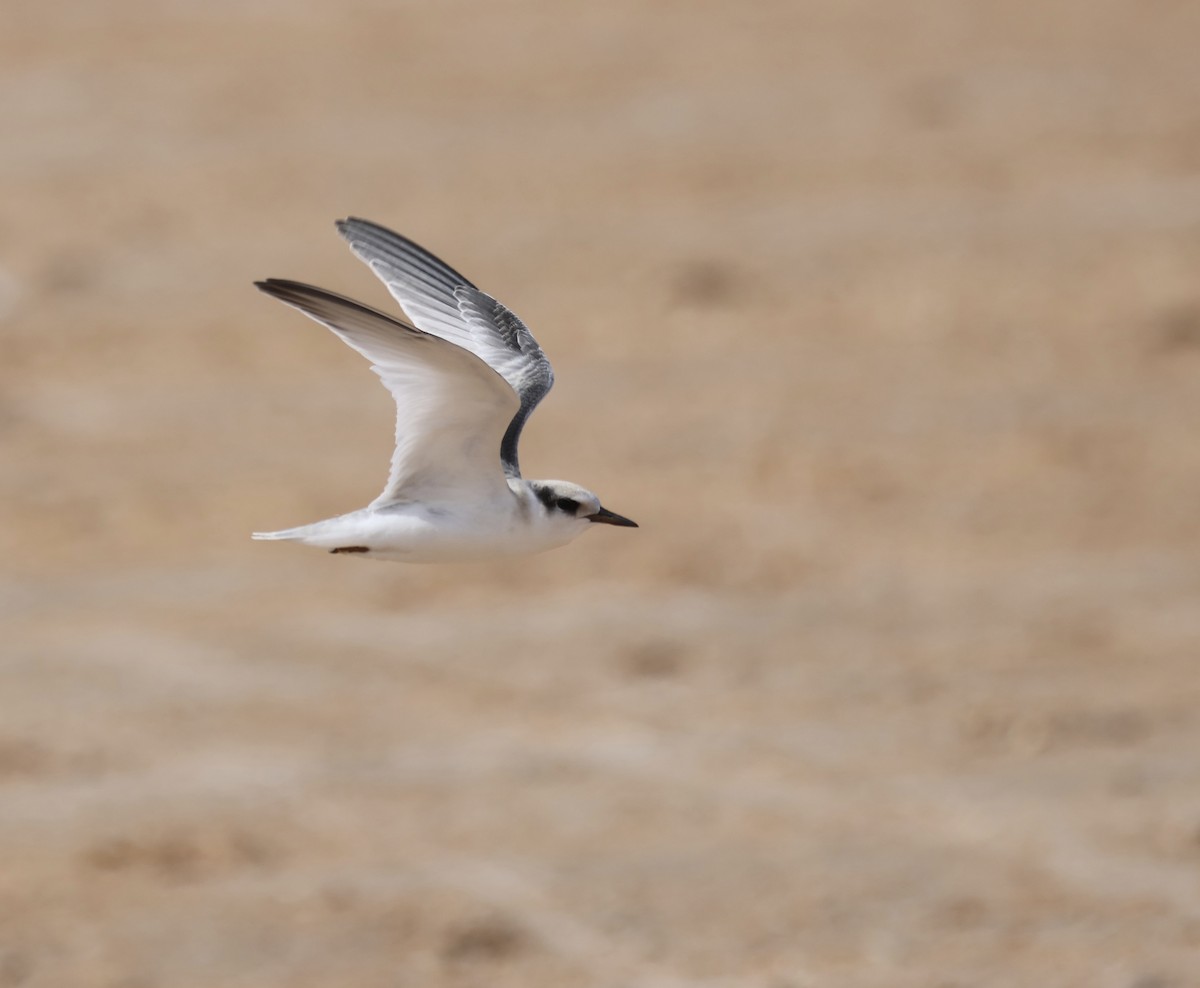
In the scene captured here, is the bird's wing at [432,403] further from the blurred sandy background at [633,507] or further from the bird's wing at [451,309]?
the blurred sandy background at [633,507]

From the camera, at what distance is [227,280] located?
17.9 meters

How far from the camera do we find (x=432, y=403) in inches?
231

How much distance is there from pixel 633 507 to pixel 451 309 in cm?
842

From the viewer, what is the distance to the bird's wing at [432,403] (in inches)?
220

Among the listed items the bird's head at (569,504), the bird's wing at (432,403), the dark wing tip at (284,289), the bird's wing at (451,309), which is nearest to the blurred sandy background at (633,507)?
the bird's wing at (451,309)

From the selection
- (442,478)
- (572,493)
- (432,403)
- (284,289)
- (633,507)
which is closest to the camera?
(284,289)

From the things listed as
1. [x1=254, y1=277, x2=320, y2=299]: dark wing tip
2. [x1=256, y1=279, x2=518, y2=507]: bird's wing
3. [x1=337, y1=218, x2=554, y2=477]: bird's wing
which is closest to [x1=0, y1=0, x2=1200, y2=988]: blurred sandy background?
[x1=337, y1=218, x2=554, y2=477]: bird's wing

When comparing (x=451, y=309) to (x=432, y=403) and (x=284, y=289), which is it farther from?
(x=284, y=289)

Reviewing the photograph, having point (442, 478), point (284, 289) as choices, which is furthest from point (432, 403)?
point (284, 289)

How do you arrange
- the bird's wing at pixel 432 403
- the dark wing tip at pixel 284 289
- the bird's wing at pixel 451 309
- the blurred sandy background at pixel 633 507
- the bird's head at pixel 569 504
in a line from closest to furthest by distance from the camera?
the dark wing tip at pixel 284 289 < the bird's wing at pixel 432 403 < the bird's head at pixel 569 504 < the bird's wing at pixel 451 309 < the blurred sandy background at pixel 633 507

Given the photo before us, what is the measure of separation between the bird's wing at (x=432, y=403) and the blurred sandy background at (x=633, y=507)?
5951 mm

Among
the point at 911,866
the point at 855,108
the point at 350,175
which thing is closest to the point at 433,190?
the point at 350,175

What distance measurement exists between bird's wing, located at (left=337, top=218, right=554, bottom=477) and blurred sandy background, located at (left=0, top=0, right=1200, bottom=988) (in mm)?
5159

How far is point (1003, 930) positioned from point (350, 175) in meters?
9.93
